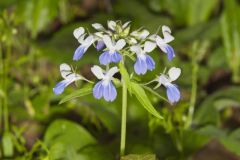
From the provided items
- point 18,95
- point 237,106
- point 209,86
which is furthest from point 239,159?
point 18,95

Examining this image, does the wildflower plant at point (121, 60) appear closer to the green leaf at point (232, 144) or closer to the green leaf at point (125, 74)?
the green leaf at point (125, 74)

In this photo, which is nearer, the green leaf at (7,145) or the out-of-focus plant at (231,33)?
the green leaf at (7,145)

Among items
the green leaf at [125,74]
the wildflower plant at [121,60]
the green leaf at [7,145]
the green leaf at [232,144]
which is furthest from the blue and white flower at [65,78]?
the green leaf at [232,144]

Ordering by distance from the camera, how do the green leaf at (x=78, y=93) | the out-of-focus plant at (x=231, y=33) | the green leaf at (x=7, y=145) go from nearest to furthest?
the green leaf at (x=78, y=93) < the green leaf at (x=7, y=145) < the out-of-focus plant at (x=231, y=33)

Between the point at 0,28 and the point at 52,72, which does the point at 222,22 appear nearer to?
the point at 52,72

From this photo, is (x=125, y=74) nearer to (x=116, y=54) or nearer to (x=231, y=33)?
(x=116, y=54)

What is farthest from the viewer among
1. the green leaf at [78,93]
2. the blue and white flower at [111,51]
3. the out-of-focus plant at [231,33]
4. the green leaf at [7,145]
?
the out-of-focus plant at [231,33]
